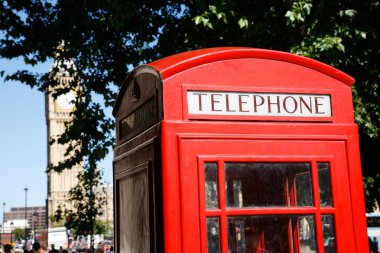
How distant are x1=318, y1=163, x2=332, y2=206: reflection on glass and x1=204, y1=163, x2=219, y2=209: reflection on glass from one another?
0.56 m

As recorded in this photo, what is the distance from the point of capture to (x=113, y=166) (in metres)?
3.42

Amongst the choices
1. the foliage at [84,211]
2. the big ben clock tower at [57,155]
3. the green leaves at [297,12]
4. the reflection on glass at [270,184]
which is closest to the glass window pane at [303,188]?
the reflection on glass at [270,184]

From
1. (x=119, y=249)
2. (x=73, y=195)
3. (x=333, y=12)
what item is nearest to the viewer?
(x=119, y=249)

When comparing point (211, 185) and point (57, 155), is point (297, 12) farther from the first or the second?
point (57, 155)

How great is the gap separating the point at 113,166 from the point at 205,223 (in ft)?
3.85

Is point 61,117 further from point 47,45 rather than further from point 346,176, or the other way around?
point 346,176

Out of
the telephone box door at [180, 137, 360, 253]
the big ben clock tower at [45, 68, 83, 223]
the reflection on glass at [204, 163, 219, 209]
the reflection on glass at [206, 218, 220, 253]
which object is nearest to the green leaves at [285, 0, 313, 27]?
the telephone box door at [180, 137, 360, 253]

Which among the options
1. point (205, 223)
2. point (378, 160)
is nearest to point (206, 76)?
point (205, 223)

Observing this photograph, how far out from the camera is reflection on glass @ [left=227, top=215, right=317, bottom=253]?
2.52 m

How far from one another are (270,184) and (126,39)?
7.65 m

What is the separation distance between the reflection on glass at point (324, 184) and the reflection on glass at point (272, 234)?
0.41 ft

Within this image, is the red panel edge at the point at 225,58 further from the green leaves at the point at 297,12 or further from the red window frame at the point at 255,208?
the green leaves at the point at 297,12

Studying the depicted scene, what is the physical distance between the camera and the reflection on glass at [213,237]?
2.43 metres

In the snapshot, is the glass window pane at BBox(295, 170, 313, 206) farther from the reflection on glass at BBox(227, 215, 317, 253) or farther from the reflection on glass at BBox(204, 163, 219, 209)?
the reflection on glass at BBox(204, 163, 219, 209)
